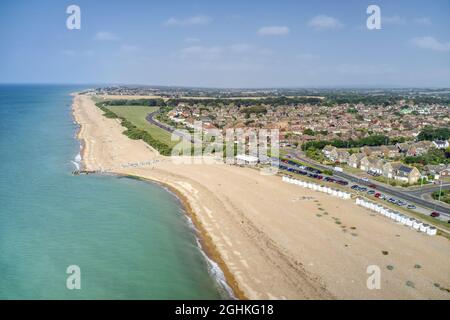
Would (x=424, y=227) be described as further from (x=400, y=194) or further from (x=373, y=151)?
(x=373, y=151)

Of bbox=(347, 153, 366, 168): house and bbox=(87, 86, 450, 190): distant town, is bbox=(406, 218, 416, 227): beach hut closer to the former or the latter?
bbox=(87, 86, 450, 190): distant town

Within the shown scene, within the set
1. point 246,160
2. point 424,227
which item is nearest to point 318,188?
point 424,227

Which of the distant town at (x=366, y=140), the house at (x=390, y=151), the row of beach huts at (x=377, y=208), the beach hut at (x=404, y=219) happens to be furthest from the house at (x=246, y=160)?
the beach hut at (x=404, y=219)

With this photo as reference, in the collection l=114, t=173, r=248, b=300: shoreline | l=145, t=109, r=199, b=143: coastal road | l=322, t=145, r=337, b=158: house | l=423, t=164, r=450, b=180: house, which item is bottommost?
l=114, t=173, r=248, b=300: shoreline

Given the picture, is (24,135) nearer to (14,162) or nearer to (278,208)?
(14,162)

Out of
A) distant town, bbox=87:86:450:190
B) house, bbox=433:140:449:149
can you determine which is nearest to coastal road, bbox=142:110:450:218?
distant town, bbox=87:86:450:190
